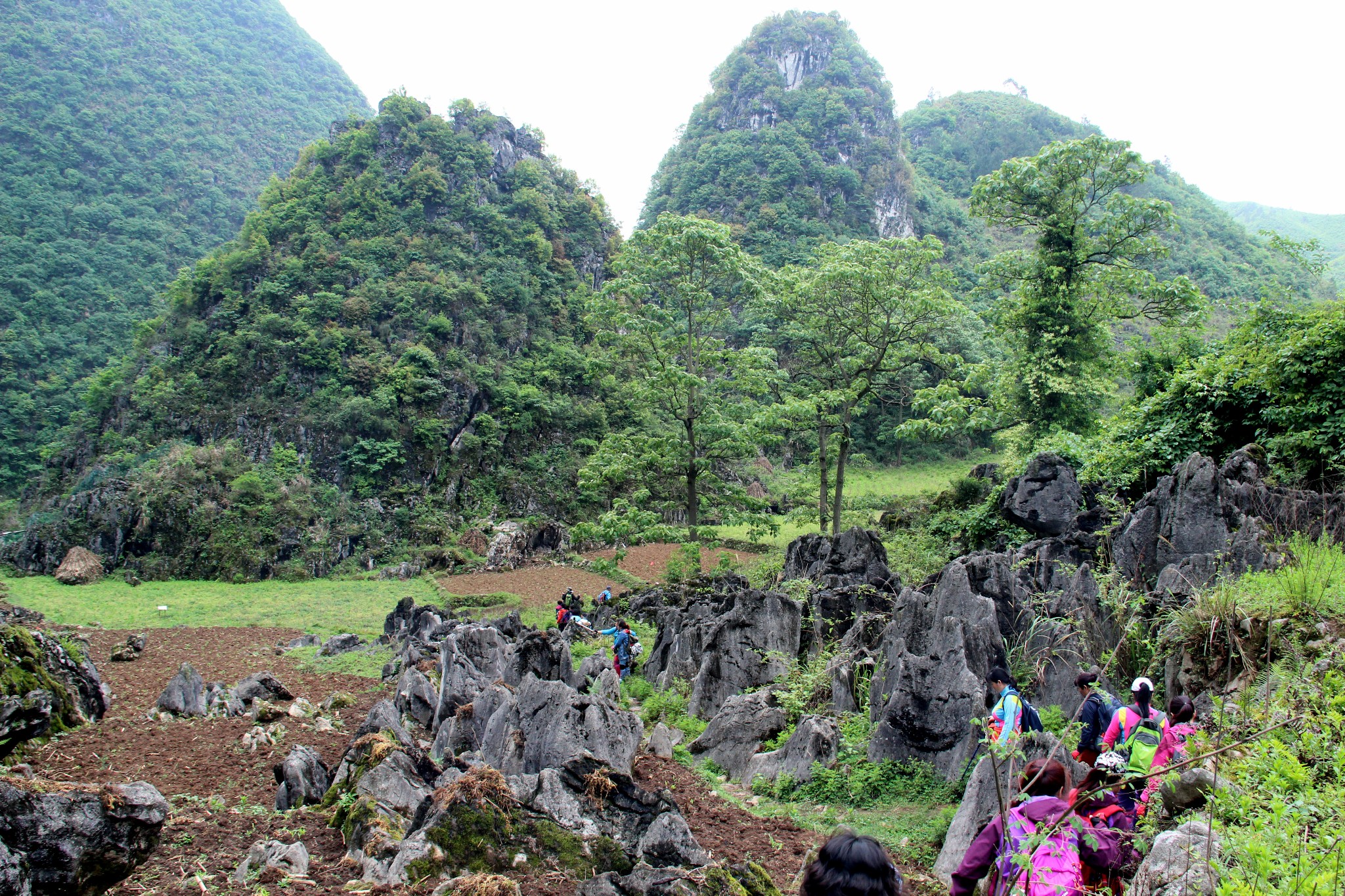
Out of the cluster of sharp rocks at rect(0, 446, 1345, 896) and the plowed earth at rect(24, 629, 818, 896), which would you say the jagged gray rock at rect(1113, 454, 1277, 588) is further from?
the plowed earth at rect(24, 629, 818, 896)

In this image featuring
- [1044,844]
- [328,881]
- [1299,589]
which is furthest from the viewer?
[1299,589]

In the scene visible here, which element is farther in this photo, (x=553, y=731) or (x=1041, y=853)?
(x=553, y=731)

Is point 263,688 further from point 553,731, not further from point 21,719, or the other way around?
point 553,731

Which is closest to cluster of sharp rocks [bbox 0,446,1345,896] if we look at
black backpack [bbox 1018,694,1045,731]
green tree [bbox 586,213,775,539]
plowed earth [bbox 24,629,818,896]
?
plowed earth [bbox 24,629,818,896]

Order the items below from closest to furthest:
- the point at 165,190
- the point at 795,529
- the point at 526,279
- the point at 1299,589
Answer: the point at 1299,589, the point at 795,529, the point at 526,279, the point at 165,190

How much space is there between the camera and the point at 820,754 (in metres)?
6.87

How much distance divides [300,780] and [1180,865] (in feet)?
20.8

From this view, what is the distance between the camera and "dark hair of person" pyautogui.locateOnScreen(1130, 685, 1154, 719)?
4355 mm

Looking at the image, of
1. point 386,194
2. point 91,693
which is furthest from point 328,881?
point 386,194

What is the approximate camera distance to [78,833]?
3.88 meters

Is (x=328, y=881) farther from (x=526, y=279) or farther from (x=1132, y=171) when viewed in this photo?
(x=526, y=279)

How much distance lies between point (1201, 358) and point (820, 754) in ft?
29.6

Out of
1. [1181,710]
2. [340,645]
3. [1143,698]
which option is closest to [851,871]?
[1143,698]

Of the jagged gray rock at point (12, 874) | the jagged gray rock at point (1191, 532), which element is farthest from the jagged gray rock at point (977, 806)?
the jagged gray rock at point (12, 874)
